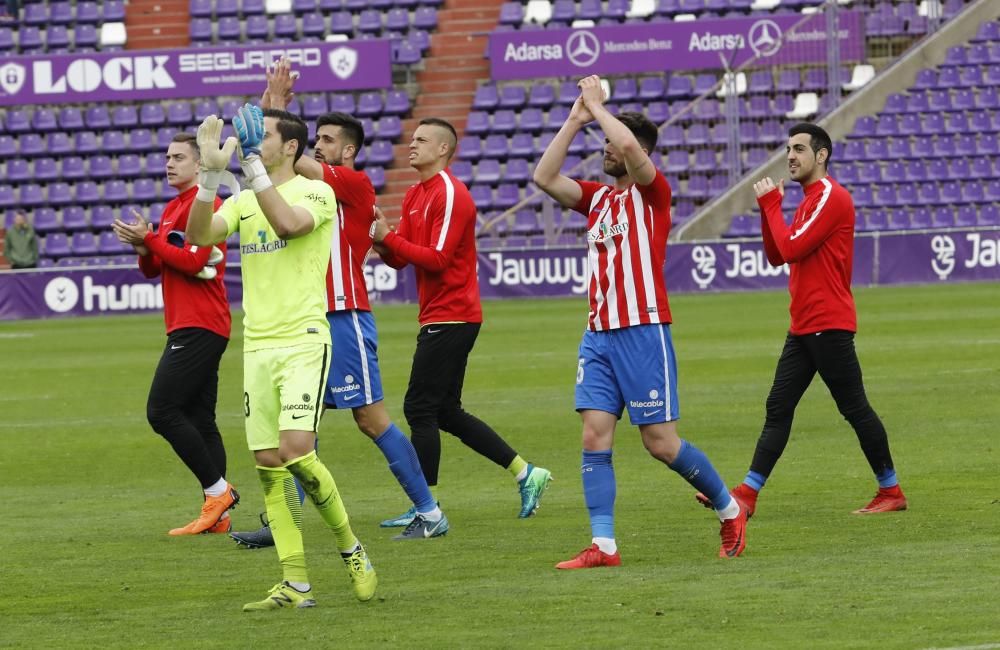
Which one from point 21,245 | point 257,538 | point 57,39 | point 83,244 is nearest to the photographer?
point 257,538

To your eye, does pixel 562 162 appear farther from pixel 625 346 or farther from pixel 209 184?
pixel 209 184

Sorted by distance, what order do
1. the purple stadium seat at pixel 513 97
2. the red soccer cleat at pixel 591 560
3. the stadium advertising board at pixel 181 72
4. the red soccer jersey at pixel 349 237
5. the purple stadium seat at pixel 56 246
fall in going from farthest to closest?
the purple stadium seat at pixel 513 97
the stadium advertising board at pixel 181 72
the purple stadium seat at pixel 56 246
the red soccer jersey at pixel 349 237
the red soccer cleat at pixel 591 560

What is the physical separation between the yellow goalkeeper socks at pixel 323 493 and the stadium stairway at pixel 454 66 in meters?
30.4

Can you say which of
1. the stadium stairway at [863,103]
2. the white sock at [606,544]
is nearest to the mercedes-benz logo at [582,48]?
the stadium stairway at [863,103]

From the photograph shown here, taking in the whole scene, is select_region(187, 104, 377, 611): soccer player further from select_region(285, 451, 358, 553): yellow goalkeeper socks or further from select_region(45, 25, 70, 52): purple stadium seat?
select_region(45, 25, 70, 52): purple stadium seat

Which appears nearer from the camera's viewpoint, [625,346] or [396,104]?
[625,346]

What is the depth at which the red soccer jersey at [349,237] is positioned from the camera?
29.3ft

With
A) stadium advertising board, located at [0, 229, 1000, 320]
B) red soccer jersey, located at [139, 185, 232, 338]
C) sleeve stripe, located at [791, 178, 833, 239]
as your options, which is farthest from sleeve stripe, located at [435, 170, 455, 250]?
stadium advertising board, located at [0, 229, 1000, 320]

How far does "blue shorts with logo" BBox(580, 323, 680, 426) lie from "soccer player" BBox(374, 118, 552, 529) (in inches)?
60.3

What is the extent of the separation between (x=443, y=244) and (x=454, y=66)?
98.5ft

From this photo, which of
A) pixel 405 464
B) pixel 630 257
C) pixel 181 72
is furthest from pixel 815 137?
pixel 181 72

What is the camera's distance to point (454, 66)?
38.6 m

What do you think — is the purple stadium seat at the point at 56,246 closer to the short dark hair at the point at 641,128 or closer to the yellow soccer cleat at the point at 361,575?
the short dark hair at the point at 641,128

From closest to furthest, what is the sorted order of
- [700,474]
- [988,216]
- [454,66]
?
[700,474]
[988,216]
[454,66]
